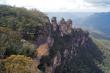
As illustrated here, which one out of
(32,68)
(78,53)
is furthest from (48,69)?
(78,53)

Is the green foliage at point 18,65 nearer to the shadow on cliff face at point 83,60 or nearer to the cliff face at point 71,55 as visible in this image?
the cliff face at point 71,55

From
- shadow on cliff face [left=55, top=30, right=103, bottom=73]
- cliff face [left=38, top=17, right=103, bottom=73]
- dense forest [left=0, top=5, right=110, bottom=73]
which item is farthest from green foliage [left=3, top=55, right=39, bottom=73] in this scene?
shadow on cliff face [left=55, top=30, right=103, bottom=73]

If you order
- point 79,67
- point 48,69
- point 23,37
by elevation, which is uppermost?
point 23,37

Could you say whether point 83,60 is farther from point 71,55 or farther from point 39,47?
point 39,47

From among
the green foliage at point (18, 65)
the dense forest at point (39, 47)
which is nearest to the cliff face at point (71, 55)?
the dense forest at point (39, 47)

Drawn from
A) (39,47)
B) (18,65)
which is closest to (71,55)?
(39,47)

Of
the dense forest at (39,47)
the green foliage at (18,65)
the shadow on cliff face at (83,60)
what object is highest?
the green foliage at (18,65)

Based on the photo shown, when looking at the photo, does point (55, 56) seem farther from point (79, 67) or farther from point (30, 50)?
point (79, 67)

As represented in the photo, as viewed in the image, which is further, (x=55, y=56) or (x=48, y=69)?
(x=55, y=56)
